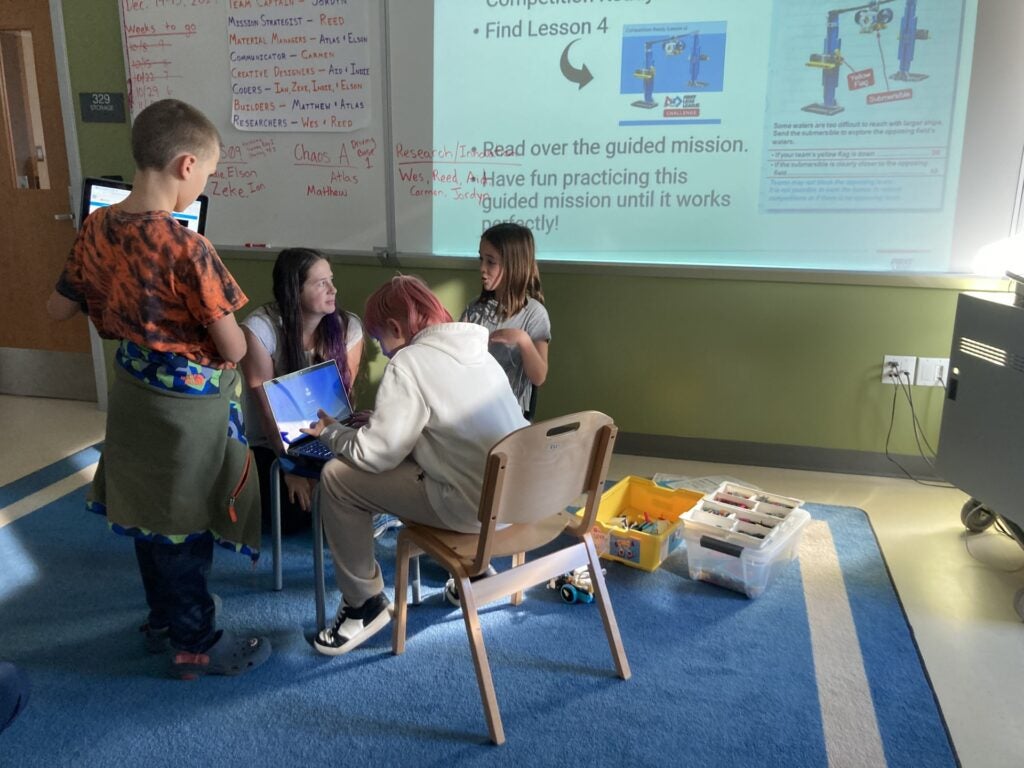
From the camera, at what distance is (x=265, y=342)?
2484 millimetres

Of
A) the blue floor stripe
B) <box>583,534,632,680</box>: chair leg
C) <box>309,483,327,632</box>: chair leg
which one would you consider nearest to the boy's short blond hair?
<box>309,483,327,632</box>: chair leg

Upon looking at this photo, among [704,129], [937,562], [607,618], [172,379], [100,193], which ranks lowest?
[937,562]

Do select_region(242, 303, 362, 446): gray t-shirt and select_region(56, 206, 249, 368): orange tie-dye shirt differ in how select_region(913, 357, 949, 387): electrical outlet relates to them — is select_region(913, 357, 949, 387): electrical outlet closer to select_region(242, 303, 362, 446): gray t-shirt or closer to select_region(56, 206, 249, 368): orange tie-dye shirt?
select_region(242, 303, 362, 446): gray t-shirt

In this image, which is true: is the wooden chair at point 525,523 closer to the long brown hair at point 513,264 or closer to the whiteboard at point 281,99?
the long brown hair at point 513,264

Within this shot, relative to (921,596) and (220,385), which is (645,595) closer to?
(921,596)

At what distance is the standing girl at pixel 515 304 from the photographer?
2.67 meters

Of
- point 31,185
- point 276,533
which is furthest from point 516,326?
point 31,185

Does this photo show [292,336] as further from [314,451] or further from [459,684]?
[459,684]

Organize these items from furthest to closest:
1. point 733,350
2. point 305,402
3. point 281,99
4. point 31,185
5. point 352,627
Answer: point 31,185
point 281,99
point 733,350
point 305,402
point 352,627

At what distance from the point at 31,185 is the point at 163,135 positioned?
2953 mm

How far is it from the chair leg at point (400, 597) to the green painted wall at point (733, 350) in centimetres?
169

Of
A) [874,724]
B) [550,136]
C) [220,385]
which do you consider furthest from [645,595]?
[550,136]

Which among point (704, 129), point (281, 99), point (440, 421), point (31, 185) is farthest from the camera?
point (31, 185)

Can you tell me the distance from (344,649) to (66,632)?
0.78m
